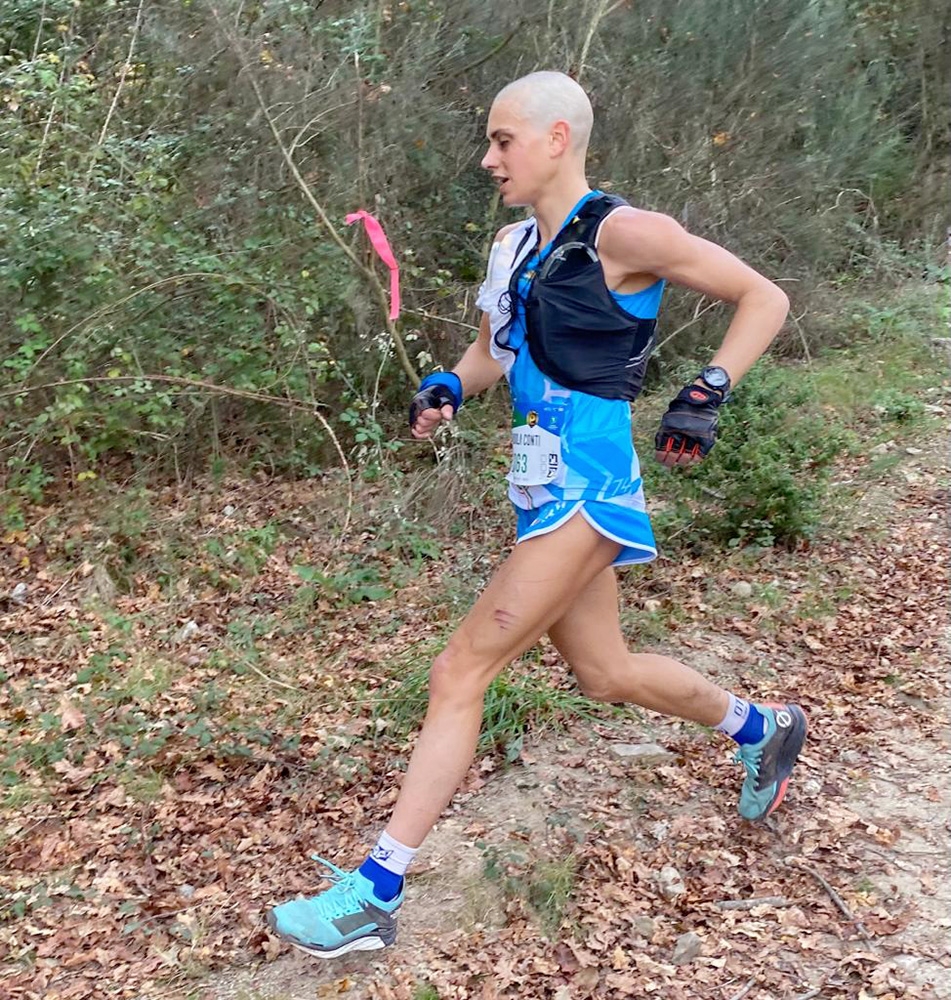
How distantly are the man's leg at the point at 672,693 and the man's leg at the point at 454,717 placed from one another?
0.28 m

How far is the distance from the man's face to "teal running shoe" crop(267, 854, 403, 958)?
1923mm

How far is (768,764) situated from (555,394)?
58.6 inches

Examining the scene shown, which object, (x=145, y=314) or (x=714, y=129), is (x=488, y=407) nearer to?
(x=145, y=314)

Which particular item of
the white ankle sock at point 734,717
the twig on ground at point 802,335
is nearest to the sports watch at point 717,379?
the white ankle sock at point 734,717

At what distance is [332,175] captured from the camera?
6.12 metres

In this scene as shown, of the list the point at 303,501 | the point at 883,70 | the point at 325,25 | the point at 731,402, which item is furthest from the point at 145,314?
the point at 883,70

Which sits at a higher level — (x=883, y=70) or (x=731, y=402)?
(x=883, y=70)

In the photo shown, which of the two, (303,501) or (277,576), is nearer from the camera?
(277,576)

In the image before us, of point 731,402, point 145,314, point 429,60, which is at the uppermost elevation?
point 429,60

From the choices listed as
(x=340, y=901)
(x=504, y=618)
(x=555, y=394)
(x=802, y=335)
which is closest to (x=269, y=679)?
(x=340, y=901)

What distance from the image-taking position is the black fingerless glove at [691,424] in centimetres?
249

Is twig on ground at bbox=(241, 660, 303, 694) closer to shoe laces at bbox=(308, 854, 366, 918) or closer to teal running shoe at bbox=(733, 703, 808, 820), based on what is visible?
shoe laces at bbox=(308, 854, 366, 918)

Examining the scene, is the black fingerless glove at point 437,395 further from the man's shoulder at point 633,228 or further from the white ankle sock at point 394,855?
the white ankle sock at point 394,855

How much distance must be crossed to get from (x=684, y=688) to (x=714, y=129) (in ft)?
20.0
